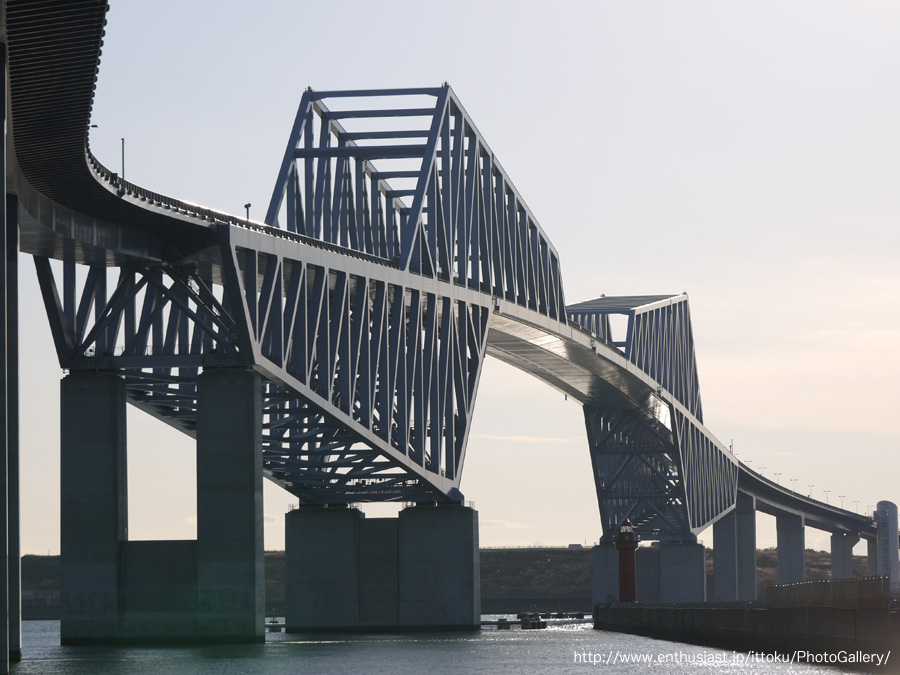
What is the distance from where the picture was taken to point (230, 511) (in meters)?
68.5

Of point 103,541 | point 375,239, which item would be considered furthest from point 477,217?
point 103,541

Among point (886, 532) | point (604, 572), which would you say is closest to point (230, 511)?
point (604, 572)

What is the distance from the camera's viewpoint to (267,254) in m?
73.1

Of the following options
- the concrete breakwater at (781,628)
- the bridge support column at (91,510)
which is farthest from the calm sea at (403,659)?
the bridge support column at (91,510)

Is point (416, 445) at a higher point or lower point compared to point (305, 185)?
lower

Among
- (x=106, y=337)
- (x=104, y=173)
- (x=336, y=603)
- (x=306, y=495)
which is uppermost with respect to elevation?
(x=104, y=173)

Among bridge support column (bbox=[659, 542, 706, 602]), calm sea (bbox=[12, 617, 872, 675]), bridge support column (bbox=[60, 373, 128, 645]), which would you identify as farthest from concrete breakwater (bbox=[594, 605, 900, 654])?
bridge support column (bbox=[659, 542, 706, 602])

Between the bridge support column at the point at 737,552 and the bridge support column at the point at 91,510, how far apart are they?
117549 mm

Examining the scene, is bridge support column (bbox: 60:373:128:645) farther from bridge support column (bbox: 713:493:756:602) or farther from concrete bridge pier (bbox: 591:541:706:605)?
bridge support column (bbox: 713:493:756:602)

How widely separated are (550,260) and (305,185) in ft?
106

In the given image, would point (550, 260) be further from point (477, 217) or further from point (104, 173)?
point (104, 173)

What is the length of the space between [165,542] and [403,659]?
1123 centimetres

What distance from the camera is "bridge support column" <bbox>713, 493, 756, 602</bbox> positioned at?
596 feet

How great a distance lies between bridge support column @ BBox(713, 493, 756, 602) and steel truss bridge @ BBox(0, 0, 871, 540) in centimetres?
2948
